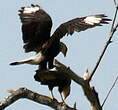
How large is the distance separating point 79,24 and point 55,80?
2.51 feet

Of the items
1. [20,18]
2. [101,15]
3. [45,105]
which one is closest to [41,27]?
[20,18]

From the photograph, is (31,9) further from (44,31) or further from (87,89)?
(87,89)

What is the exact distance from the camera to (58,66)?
22.3 ft

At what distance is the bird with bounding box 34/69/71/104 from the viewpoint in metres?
6.97

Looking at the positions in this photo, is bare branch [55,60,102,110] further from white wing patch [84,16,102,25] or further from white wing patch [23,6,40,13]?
white wing patch [23,6,40,13]

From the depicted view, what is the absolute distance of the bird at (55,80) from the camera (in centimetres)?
697

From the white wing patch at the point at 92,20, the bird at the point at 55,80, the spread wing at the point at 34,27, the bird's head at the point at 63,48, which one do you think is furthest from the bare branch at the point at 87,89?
the spread wing at the point at 34,27

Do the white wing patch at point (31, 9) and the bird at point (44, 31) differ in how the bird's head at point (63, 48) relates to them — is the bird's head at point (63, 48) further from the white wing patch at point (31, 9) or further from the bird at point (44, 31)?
the white wing patch at point (31, 9)

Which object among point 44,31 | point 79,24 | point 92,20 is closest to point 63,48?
point 79,24

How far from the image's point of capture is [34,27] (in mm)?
7883

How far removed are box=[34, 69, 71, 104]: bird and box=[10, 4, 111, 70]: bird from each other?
148 mm

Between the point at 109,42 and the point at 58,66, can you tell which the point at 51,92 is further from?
the point at 109,42

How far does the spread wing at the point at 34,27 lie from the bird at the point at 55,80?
23.1 inches

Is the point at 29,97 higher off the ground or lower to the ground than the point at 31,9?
lower
